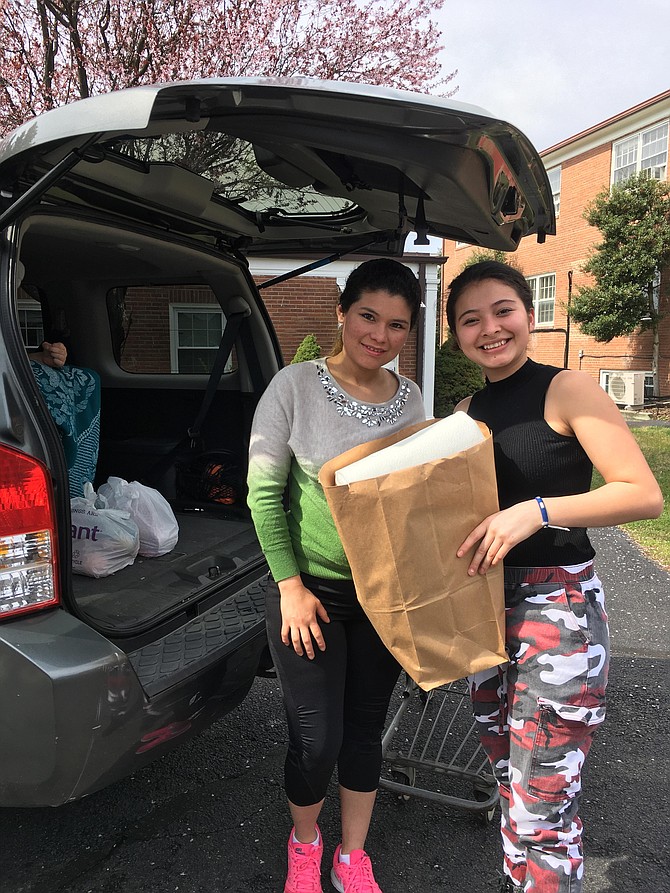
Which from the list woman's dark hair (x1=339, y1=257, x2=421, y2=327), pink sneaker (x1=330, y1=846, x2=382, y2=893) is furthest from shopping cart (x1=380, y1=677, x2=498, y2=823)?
woman's dark hair (x1=339, y1=257, x2=421, y2=327)

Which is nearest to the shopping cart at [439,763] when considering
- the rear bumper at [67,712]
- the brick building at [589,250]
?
the rear bumper at [67,712]

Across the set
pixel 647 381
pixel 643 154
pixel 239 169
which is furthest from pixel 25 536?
pixel 643 154

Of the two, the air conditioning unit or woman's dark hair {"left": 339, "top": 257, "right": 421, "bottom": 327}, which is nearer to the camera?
woman's dark hair {"left": 339, "top": 257, "right": 421, "bottom": 327}

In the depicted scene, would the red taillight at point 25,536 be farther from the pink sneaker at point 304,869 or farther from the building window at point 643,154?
the building window at point 643,154

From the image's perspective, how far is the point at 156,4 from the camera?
25.4 feet

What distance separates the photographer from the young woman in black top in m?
1.52

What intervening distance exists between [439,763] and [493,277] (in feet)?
6.03

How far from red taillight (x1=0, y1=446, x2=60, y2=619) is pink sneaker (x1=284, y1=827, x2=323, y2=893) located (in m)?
1.06

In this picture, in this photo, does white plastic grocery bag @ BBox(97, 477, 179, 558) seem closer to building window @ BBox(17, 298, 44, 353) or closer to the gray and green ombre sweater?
building window @ BBox(17, 298, 44, 353)

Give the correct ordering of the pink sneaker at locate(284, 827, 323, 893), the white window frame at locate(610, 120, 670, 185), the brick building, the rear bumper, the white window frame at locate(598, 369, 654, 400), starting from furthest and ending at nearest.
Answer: the white window frame at locate(610, 120, 670, 185) → the white window frame at locate(598, 369, 654, 400) → the brick building → the pink sneaker at locate(284, 827, 323, 893) → the rear bumper

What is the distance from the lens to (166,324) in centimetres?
416

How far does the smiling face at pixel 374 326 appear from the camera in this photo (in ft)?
6.07

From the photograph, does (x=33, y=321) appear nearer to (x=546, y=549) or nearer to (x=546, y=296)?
(x=546, y=549)

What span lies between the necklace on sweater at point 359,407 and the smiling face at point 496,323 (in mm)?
304
